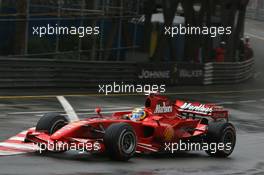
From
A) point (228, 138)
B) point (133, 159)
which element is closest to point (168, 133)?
point (133, 159)

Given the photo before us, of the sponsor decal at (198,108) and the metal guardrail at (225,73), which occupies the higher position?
the sponsor decal at (198,108)

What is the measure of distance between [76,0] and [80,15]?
2.30 feet

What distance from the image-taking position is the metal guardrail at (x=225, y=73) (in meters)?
34.0

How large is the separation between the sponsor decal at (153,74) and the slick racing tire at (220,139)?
52.2 ft

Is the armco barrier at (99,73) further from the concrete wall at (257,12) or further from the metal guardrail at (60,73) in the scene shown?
the concrete wall at (257,12)

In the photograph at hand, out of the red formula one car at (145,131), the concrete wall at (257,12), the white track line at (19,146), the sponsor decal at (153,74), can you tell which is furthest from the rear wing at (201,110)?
the concrete wall at (257,12)

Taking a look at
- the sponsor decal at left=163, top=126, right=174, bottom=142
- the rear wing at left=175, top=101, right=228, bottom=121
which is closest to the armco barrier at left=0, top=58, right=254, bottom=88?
the rear wing at left=175, top=101, right=228, bottom=121

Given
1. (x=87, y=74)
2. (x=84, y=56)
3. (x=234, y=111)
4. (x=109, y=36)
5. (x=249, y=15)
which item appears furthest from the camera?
(x=249, y=15)

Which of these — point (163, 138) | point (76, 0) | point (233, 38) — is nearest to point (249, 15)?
point (233, 38)

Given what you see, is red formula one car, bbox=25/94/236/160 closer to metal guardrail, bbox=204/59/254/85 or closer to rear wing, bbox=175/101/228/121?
rear wing, bbox=175/101/228/121

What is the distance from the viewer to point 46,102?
67.5ft

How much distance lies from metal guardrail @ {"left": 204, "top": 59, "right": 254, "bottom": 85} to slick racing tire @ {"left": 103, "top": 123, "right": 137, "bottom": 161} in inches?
895

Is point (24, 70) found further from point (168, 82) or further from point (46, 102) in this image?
point (168, 82)

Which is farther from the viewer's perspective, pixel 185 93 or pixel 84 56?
pixel 84 56
